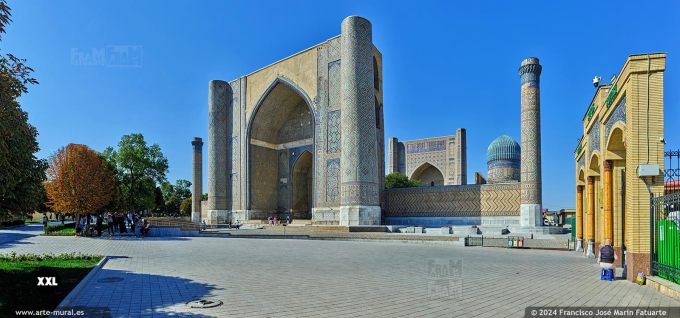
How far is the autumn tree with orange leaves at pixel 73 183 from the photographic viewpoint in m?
19.7

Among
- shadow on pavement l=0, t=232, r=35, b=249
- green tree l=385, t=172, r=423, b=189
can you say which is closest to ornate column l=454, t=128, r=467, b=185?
green tree l=385, t=172, r=423, b=189

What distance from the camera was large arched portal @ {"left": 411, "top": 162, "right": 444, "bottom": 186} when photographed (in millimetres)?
48906

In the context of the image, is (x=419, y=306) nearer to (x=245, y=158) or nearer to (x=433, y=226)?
(x=433, y=226)

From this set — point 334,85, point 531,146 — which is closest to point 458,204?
point 531,146

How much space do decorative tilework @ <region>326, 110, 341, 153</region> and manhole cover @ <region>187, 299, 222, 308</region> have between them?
2296cm

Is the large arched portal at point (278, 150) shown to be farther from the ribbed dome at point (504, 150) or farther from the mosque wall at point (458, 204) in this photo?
the ribbed dome at point (504, 150)

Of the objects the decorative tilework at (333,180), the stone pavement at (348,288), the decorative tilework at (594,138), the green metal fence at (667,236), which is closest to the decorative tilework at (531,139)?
the decorative tilework at (333,180)

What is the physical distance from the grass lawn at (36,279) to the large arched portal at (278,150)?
24.4 m

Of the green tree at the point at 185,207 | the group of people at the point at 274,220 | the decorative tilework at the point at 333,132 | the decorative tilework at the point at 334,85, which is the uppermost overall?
the decorative tilework at the point at 334,85

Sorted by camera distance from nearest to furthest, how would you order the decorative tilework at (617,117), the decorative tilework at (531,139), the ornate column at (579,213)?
the decorative tilework at (617,117) < the ornate column at (579,213) < the decorative tilework at (531,139)

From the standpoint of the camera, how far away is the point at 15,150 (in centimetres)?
582

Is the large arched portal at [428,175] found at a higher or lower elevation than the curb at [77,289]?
higher

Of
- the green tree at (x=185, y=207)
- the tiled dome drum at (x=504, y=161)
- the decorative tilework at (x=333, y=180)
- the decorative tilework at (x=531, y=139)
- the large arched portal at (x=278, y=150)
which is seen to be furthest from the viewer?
the green tree at (x=185, y=207)

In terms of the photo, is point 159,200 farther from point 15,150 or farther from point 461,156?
point 15,150
